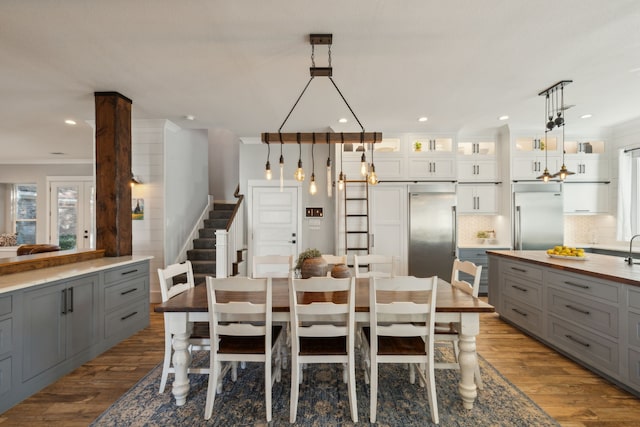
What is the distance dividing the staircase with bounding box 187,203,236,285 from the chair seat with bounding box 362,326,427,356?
379 cm

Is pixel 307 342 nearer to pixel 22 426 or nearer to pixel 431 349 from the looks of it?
pixel 431 349

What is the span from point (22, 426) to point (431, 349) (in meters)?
2.74

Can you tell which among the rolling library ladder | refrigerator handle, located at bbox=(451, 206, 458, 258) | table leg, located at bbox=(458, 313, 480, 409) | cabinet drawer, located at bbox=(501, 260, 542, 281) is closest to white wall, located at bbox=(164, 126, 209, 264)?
the rolling library ladder

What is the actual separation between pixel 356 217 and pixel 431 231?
1.28 m

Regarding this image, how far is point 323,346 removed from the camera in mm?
2135

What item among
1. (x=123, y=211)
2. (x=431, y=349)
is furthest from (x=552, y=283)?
(x=123, y=211)

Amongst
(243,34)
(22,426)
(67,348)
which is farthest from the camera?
(67,348)

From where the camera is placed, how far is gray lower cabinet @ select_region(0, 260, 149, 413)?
216 centimetres

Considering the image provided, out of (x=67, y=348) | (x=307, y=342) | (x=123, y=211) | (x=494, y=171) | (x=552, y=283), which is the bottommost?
(x=67, y=348)

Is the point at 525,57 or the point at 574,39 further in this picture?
the point at 525,57

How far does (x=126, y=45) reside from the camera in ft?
8.45

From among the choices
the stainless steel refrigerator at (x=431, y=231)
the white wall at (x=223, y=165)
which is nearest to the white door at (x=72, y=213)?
the white wall at (x=223, y=165)

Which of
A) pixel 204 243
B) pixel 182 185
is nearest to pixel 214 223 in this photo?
pixel 204 243

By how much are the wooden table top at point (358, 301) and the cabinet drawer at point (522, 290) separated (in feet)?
4.48
